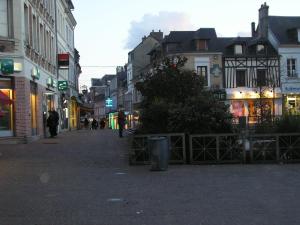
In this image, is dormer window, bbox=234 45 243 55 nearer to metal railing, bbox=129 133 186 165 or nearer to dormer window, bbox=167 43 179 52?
dormer window, bbox=167 43 179 52

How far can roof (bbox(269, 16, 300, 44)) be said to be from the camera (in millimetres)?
55494

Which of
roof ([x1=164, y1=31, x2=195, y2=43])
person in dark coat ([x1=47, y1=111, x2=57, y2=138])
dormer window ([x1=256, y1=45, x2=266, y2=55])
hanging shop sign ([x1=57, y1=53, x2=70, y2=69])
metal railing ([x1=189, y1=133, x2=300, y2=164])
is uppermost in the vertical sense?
roof ([x1=164, y1=31, x2=195, y2=43])

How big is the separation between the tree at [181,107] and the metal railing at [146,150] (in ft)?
1.43

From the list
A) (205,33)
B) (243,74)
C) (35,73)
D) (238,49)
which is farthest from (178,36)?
(35,73)

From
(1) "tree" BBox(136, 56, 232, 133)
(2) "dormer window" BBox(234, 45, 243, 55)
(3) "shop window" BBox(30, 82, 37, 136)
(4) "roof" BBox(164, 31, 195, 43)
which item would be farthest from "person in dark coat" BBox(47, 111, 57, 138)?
(2) "dormer window" BBox(234, 45, 243, 55)

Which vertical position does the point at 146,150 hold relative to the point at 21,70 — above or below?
below

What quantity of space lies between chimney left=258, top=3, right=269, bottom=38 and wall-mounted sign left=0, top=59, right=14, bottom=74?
37.5 m

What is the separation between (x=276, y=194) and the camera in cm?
1027

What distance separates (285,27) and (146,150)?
4427cm

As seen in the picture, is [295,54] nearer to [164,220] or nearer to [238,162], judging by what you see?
[238,162]

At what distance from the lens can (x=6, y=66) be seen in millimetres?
24281

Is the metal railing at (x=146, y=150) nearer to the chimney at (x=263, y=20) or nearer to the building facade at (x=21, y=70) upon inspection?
the building facade at (x=21, y=70)

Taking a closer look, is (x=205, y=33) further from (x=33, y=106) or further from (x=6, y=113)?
(x=6, y=113)

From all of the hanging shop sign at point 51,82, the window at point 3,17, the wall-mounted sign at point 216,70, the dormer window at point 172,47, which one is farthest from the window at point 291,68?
the window at point 3,17
